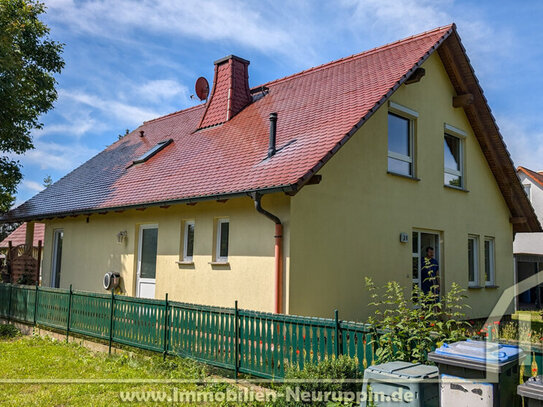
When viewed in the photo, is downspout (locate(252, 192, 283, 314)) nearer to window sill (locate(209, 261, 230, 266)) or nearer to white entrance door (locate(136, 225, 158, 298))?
window sill (locate(209, 261, 230, 266))

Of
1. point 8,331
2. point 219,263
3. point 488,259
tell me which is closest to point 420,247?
point 488,259

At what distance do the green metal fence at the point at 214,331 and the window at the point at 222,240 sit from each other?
195 cm

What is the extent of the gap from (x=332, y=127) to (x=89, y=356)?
20.9ft

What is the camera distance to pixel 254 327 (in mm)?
6793

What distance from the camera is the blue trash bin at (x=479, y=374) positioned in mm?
4250

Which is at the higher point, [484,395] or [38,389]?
[484,395]

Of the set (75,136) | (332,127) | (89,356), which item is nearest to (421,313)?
(332,127)

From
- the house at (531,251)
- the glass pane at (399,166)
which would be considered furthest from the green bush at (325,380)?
the house at (531,251)

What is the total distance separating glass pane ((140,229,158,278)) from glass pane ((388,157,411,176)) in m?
5.90

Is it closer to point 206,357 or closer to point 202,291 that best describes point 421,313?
point 206,357

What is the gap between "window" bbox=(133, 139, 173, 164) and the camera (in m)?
14.3

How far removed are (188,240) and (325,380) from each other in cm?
628

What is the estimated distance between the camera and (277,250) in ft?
28.0

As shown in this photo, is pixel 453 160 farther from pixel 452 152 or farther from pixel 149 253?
pixel 149 253
